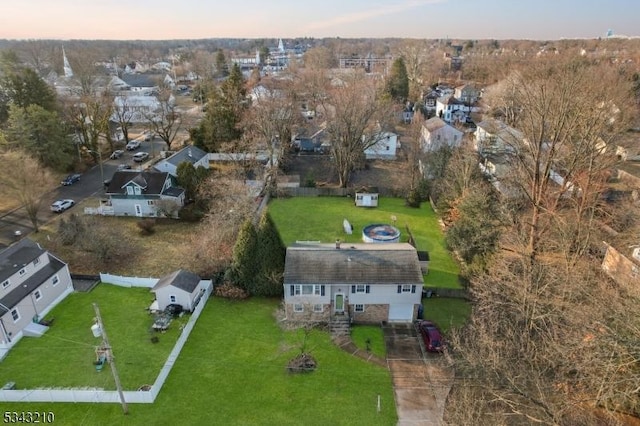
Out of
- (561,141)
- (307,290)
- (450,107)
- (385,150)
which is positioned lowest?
(307,290)

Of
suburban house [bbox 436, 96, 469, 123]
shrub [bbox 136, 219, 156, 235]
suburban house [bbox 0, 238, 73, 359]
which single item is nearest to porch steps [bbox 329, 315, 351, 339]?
suburban house [bbox 0, 238, 73, 359]

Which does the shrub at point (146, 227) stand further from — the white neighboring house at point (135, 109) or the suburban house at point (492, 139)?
the suburban house at point (492, 139)

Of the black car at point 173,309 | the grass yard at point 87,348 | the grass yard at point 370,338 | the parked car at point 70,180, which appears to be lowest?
the grass yard at point 370,338

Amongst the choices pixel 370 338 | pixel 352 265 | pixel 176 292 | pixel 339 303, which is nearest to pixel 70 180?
pixel 176 292

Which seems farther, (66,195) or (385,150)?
(385,150)

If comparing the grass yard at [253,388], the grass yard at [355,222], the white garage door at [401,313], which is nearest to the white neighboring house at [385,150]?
the grass yard at [355,222]

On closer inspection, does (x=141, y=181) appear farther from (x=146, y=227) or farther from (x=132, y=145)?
(x=132, y=145)
